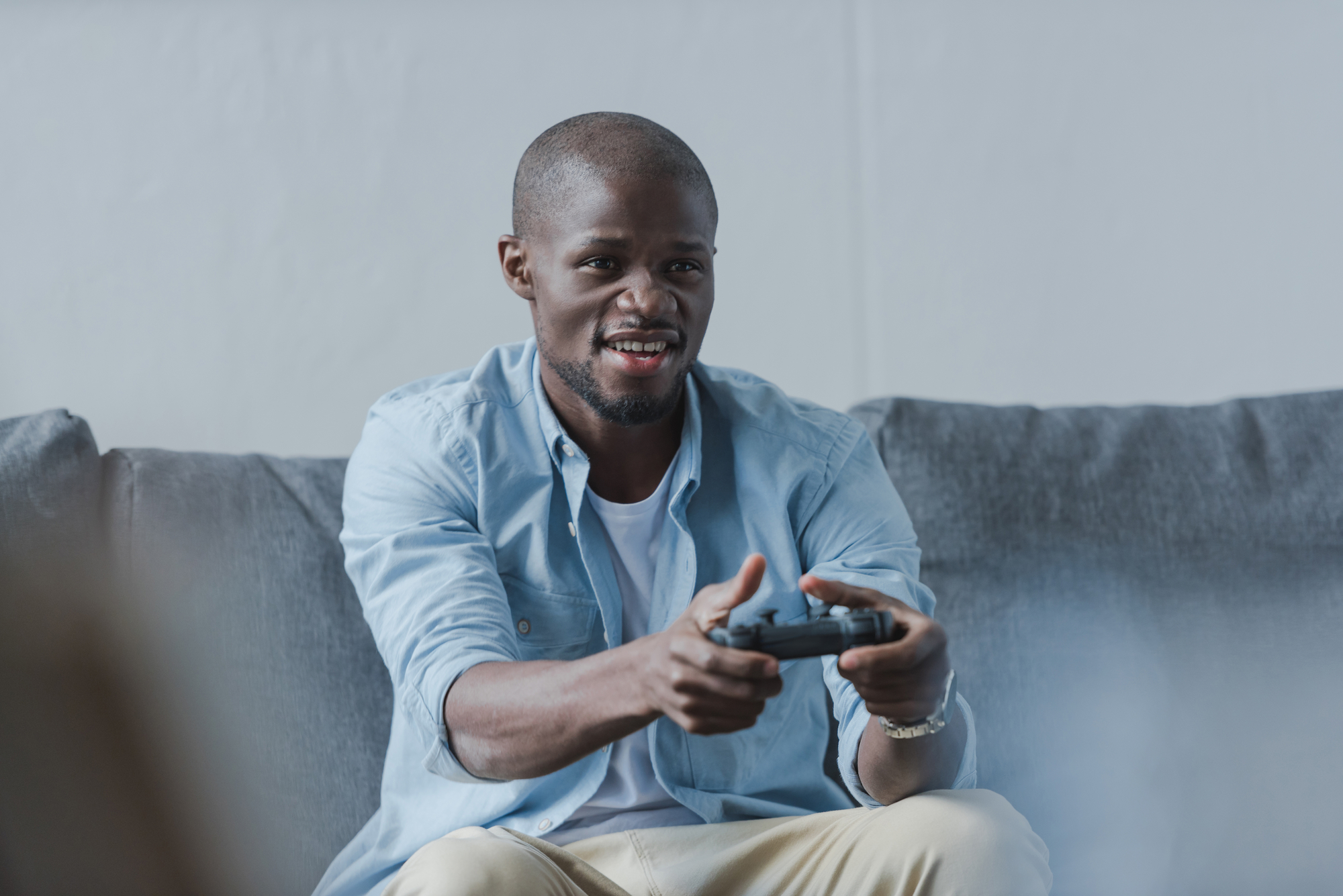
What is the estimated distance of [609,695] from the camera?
34.4 inches

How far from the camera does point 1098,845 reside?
142cm

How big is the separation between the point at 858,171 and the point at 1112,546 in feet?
2.66

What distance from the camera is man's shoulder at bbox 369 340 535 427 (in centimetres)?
120

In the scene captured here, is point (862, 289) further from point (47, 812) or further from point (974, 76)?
point (47, 812)

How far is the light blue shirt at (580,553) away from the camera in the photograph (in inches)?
43.7

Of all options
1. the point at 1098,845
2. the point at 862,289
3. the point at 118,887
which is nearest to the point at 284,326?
the point at 118,887

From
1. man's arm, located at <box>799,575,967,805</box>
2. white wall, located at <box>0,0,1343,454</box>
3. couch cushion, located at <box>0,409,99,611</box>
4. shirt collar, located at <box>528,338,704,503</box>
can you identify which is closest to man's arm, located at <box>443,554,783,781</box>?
man's arm, located at <box>799,575,967,805</box>

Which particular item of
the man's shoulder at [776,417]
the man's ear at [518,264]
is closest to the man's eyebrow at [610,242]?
the man's ear at [518,264]

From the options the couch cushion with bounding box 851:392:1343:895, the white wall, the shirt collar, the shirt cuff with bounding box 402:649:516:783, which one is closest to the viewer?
the shirt cuff with bounding box 402:649:516:783

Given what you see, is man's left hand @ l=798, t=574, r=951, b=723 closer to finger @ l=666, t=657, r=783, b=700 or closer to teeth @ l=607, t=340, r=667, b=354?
finger @ l=666, t=657, r=783, b=700

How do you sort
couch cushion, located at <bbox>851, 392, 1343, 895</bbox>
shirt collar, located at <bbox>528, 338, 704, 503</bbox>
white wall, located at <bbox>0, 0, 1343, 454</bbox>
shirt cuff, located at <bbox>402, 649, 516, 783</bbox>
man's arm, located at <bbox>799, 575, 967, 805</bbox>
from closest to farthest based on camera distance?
man's arm, located at <bbox>799, 575, 967, 805</bbox>
shirt cuff, located at <bbox>402, 649, 516, 783</bbox>
shirt collar, located at <bbox>528, 338, 704, 503</bbox>
couch cushion, located at <bbox>851, 392, 1343, 895</bbox>
white wall, located at <bbox>0, 0, 1343, 454</bbox>

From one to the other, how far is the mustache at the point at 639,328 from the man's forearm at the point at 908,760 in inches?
17.2

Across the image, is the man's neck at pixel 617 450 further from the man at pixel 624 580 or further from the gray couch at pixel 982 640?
the gray couch at pixel 982 640

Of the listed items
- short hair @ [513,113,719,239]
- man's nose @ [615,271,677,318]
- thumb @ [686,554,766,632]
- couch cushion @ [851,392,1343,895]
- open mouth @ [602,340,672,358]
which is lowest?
couch cushion @ [851,392,1343,895]
